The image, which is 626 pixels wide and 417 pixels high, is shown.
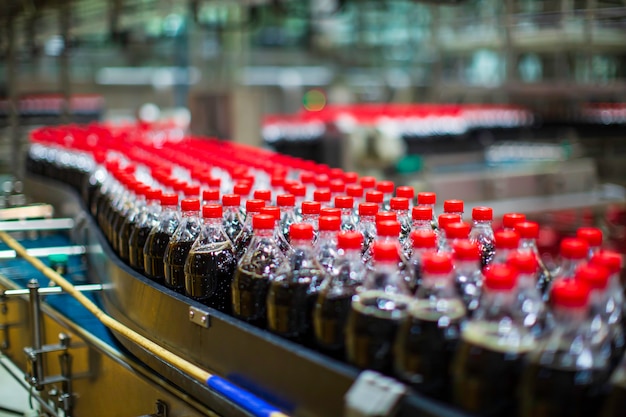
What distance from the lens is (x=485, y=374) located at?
0.93 meters

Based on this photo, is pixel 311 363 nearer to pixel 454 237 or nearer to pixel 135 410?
pixel 454 237

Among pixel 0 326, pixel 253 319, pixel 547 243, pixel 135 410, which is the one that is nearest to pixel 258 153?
pixel 0 326

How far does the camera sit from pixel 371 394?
0.99 meters

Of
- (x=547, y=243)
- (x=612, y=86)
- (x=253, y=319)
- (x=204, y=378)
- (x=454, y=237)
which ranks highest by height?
(x=612, y=86)

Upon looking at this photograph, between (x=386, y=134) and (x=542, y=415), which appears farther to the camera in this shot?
(x=386, y=134)

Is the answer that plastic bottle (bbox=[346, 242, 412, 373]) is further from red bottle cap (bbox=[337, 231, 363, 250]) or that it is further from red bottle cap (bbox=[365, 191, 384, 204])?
red bottle cap (bbox=[365, 191, 384, 204])

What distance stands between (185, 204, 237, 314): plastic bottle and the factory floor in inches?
51.4

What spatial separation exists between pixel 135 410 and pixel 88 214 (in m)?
1.25

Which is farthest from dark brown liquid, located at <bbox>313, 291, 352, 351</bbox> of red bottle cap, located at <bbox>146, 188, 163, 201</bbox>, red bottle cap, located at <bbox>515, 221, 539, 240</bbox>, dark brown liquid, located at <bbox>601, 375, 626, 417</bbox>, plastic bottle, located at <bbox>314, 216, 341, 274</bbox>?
red bottle cap, located at <bbox>146, 188, 163, 201</bbox>

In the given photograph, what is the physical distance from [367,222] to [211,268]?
358 mm

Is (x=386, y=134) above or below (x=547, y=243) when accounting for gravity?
above

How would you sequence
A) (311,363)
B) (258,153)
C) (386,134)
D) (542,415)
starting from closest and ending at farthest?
(542,415)
(311,363)
(258,153)
(386,134)

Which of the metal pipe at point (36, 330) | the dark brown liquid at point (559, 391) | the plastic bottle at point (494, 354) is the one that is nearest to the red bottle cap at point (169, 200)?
the metal pipe at point (36, 330)

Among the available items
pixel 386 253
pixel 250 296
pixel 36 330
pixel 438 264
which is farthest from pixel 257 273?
pixel 36 330
